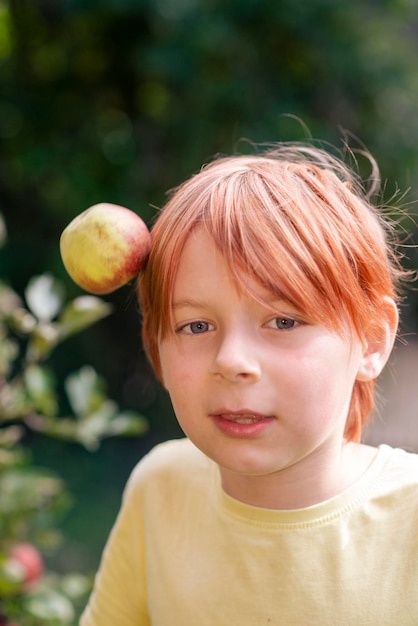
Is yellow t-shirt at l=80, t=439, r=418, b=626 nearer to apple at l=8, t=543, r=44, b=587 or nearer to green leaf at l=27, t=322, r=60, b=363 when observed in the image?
green leaf at l=27, t=322, r=60, b=363

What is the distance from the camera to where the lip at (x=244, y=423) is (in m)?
0.94

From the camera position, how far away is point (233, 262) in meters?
0.95

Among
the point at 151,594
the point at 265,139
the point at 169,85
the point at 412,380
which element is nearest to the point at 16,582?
the point at 151,594

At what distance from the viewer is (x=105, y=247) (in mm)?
1005

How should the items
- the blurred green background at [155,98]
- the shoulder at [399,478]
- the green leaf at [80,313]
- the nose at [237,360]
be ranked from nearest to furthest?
the nose at [237,360] < the shoulder at [399,478] < the green leaf at [80,313] < the blurred green background at [155,98]

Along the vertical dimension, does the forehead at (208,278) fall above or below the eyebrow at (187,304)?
above

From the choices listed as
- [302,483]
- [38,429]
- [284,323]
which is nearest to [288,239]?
[284,323]

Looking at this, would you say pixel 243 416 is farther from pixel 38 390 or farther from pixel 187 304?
pixel 38 390

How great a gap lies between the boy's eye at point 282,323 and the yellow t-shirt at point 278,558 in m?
0.24

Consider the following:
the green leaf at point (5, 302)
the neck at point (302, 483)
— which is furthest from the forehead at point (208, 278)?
the green leaf at point (5, 302)

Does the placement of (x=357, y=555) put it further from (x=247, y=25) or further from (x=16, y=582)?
(x=247, y=25)

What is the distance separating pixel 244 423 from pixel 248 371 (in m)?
0.07

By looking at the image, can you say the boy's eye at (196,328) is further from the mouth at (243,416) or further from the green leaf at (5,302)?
the green leaf at (5,302)

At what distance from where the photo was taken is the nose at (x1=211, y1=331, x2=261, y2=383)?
909mm
